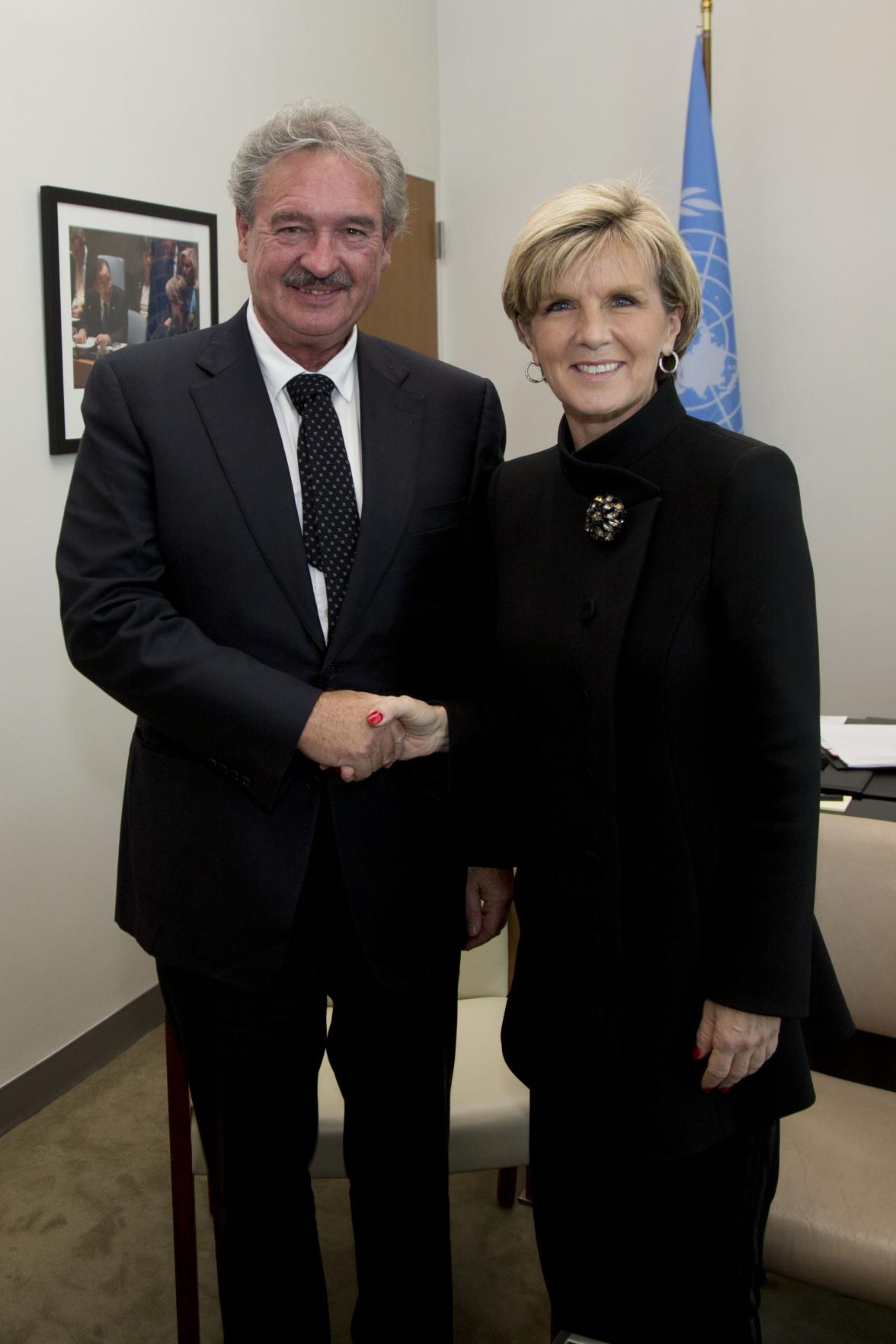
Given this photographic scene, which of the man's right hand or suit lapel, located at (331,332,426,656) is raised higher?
suit lapel, located at (331,332,426,656)

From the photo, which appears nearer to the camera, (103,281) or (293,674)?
(293,674)

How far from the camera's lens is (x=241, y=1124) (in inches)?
64.2

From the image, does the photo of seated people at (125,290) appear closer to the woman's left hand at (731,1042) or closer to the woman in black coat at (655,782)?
the woman in black coat at (655,782)

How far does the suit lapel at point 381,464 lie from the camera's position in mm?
1529

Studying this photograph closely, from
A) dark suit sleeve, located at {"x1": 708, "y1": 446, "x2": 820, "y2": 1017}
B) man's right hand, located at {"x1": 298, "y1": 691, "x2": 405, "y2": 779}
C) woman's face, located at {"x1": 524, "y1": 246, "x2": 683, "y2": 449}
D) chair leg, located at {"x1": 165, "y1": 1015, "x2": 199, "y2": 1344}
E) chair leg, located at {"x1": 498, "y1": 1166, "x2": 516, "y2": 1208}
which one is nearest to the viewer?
dark suit sleeve, located at {"x1": 708, "y1": 446, "x2": 820, "y2": 1017}

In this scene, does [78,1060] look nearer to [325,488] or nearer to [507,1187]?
[507,1187]

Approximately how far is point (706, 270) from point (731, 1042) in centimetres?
278

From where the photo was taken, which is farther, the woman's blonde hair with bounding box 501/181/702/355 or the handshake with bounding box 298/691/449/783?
the handshake with bounding box 298/691/449/783

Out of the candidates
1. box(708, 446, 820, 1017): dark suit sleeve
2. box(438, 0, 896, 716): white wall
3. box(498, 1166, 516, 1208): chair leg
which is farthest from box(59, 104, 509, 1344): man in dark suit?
box(438, 0, 896, 716): white wall

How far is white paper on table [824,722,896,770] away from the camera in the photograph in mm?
2180

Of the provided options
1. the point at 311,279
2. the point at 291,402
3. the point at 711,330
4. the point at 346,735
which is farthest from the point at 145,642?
the point at 711,330

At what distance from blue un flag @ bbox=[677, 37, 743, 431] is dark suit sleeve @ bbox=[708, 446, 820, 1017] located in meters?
2.39

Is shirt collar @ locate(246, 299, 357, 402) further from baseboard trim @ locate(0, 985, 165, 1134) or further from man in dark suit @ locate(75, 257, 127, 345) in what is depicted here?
baseboard trim @ locate(0, 985, 165, 1134)

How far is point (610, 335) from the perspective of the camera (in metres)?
1.31
